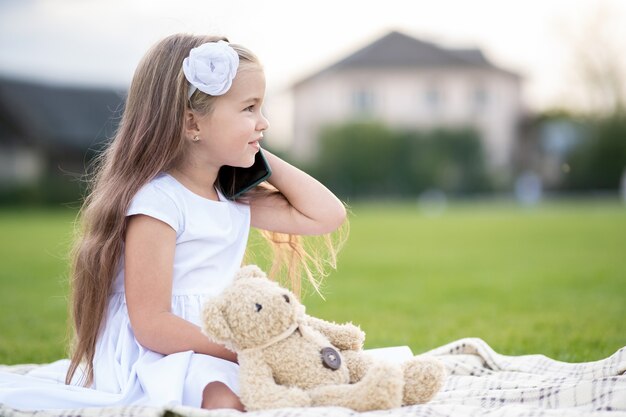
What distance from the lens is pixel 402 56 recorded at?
42.3 m

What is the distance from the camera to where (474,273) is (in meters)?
8.77

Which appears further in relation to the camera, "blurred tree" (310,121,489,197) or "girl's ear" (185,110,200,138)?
"blurred tree" (310,121,489,197)

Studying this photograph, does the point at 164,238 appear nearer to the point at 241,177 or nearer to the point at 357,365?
the point at 241,177

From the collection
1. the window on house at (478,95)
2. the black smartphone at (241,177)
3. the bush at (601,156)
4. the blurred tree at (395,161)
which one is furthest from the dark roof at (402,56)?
the black smartphone at (241,177)

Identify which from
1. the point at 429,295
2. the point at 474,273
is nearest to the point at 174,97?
the point at 429,295

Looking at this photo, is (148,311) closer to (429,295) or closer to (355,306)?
(355,306)

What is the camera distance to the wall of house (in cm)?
4147

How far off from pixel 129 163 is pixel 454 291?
199 inches

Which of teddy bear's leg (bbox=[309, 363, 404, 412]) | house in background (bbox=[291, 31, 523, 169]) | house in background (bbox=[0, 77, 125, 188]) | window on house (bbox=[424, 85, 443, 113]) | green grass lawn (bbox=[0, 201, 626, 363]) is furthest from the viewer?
window on house (bbox=[424, 85, 443, 113])

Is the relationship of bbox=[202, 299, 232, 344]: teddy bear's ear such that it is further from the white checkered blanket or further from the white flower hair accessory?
the white flower hair accessory

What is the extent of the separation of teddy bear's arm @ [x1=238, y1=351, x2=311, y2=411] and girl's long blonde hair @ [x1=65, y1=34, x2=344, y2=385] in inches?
24.5

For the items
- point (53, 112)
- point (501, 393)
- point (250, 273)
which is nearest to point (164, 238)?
point (250, 273)

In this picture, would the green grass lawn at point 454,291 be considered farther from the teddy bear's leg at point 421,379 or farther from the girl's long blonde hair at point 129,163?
the teddy bear's leg at point 421,379

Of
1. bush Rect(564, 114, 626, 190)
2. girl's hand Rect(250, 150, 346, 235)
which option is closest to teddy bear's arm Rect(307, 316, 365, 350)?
girl's hand Rect(250, 150, 346, 235)
